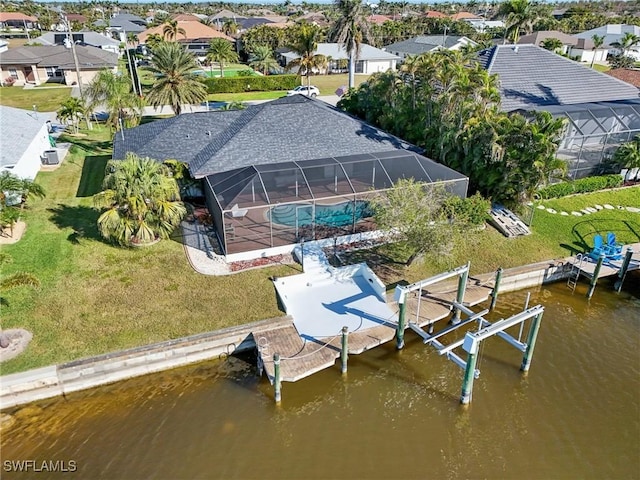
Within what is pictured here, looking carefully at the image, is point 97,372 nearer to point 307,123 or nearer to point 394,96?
point 307,123

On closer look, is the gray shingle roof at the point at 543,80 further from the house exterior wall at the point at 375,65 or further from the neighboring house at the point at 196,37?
the neighboring house at the point at 196,37

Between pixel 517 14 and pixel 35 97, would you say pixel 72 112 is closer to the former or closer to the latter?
pixel 35 97

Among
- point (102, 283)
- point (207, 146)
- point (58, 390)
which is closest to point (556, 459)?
point (58, 390)

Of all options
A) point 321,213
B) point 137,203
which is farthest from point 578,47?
point 137,203

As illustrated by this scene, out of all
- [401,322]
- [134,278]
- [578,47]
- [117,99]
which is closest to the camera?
[401,322]

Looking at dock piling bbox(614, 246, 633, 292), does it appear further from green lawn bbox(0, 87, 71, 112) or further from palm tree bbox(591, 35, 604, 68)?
palm tree bbox(591, 35, 604, 68)

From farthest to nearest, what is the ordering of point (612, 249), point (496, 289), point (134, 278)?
point (612, 249)
point (496, 289)
point (134, 278)
